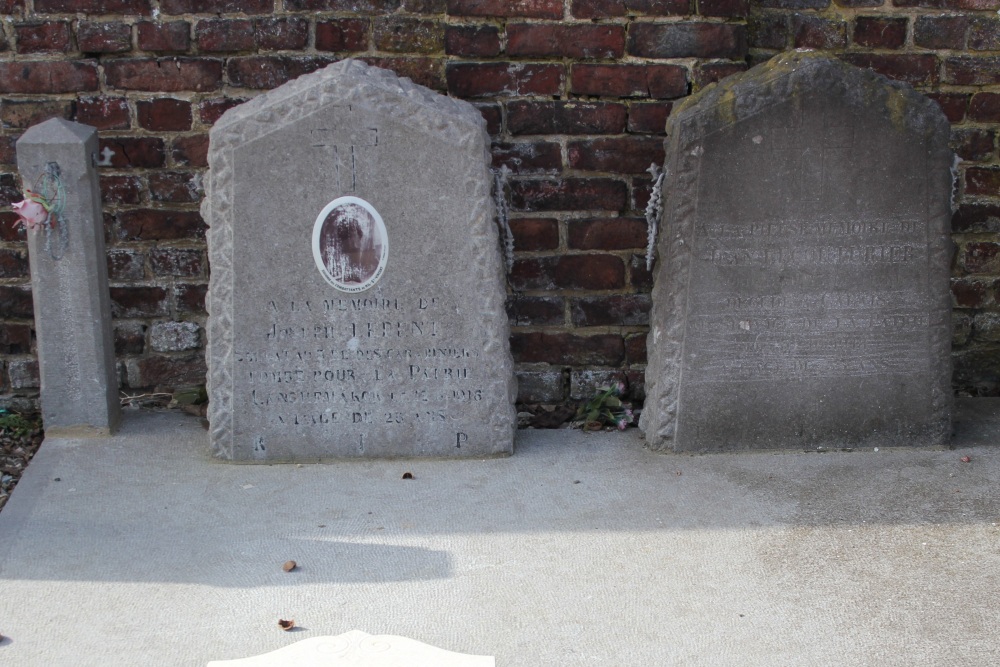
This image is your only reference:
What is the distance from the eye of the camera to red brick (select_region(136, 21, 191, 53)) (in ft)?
11.5

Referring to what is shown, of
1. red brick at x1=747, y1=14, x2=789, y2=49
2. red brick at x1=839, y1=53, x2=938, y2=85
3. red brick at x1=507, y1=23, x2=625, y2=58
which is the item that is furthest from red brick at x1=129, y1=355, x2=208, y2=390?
red brick at x1=839, y1=53, x2=938, y2=85

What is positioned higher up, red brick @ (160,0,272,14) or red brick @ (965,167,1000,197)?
red brick @ (160,0,272,14)

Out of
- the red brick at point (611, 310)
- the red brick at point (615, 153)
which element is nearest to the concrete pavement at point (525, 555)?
the red brick at point (611, 310)

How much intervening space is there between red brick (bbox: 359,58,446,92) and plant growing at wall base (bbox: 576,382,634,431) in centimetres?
109

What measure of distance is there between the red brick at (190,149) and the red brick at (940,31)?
230 centimetres

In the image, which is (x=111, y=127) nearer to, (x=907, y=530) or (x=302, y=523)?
(x=302, y=523)

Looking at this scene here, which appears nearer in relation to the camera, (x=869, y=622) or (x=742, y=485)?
(x=869, y=622)

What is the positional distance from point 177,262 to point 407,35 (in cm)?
102

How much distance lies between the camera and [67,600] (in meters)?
2.47

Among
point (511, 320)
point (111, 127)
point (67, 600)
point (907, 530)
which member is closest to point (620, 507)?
point (907, 530)

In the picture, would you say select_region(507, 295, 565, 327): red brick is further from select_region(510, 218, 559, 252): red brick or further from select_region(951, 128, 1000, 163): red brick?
select_region(951, 128, 1000, 163): red brick

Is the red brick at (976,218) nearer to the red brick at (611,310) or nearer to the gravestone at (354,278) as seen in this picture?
the red brick at (611,310)

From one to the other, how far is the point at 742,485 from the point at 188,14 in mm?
2160

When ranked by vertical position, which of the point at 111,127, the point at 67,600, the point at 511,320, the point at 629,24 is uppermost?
the point at 629,24
